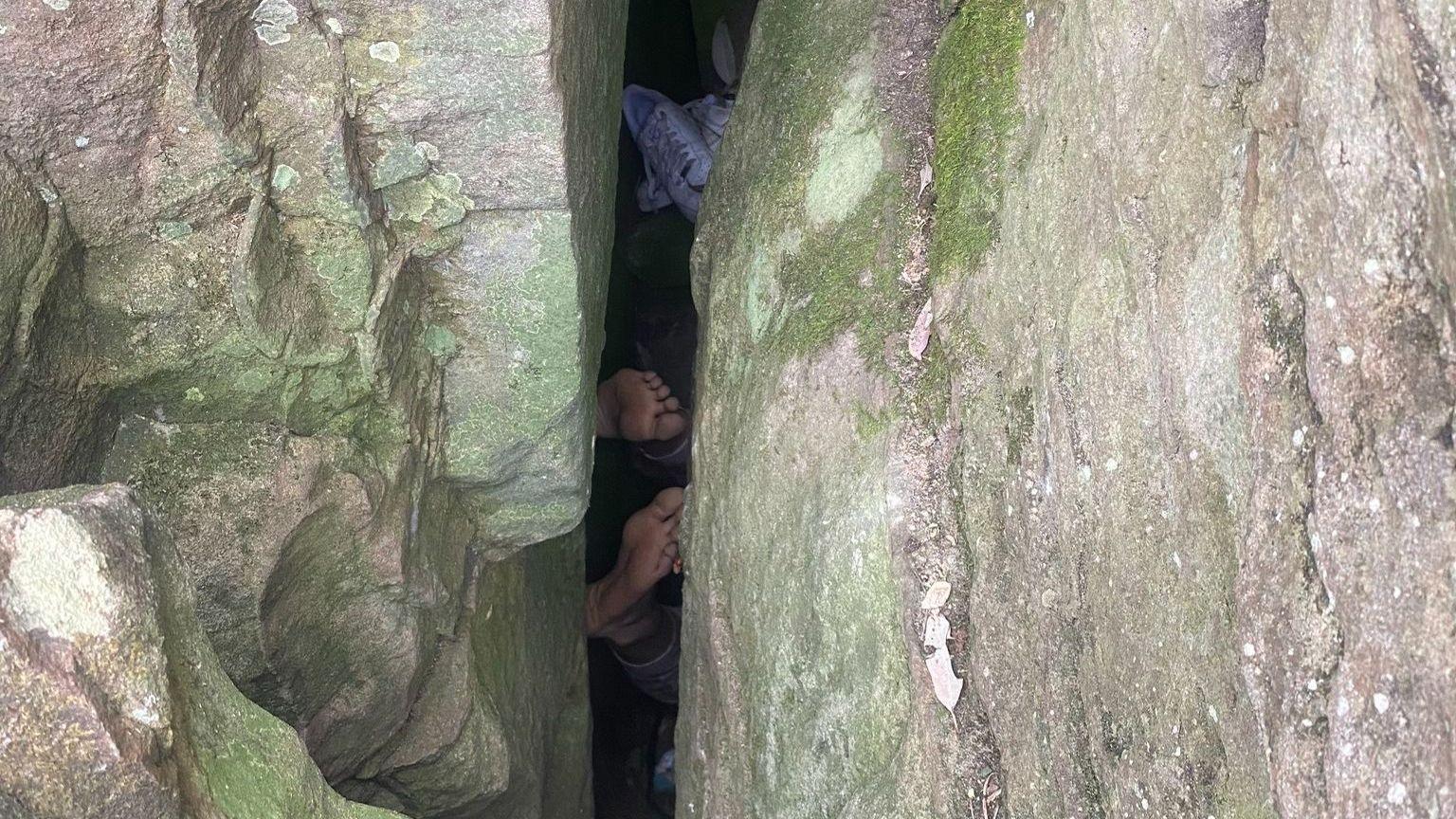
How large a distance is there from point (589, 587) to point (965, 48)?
211cm

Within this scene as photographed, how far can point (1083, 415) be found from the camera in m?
1.38

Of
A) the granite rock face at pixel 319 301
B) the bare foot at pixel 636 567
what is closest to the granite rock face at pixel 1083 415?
the granite rock face at pixel 319 301

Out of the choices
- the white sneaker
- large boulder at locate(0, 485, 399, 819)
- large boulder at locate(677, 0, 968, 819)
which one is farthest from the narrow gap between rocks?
large boulder at locate(0, 485, 399, 819)

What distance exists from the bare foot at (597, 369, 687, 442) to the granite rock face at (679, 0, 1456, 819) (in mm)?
904

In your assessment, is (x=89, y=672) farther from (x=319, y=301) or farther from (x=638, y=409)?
(x=638, y=409)

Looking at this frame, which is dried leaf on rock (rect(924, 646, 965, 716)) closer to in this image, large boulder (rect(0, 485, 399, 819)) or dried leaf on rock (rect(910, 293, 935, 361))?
dried leaf on rock (rect(910, 293, 935, 361))

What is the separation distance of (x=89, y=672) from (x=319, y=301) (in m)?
0.81

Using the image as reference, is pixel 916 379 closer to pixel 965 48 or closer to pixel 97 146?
pixel 965 48

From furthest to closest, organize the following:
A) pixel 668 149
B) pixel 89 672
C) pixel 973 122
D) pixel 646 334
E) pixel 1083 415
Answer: pixel 646 334 < pixel 668 149 < pixel 973 122 < pixel 1083 415 < pixel 89 672

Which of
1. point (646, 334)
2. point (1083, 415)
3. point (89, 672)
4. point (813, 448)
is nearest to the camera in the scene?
point (89, 672)

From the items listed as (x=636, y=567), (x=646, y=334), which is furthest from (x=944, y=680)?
(x=646, y=334)

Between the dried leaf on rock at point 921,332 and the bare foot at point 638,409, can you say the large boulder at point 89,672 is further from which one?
the bare foot at point 638,409

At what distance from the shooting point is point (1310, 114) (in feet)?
3.30

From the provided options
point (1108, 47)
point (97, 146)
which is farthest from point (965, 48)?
point (97, 146)
